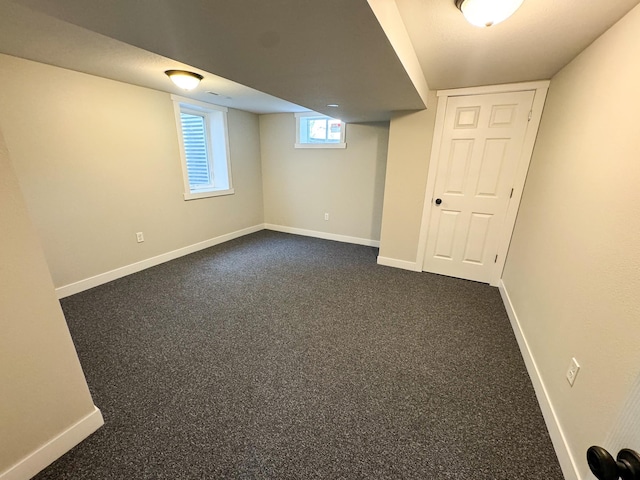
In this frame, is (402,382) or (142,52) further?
(142,52)

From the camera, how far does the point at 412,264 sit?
343cm

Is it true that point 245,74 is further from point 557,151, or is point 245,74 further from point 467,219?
point 467,219

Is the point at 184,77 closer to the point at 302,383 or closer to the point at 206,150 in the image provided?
the point at 206,150

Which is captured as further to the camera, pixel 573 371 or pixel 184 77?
pixel 184 77

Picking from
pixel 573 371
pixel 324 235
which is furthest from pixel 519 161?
pixel 324 235


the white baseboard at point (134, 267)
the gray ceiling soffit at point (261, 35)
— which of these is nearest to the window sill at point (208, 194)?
the white baseboard at point (134, 267)

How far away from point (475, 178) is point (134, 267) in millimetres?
4094

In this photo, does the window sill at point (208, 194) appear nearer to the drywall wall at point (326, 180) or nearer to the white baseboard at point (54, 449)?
the drywall wall at point (326, 180)

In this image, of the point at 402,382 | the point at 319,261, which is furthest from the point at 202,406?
the point at 319,261

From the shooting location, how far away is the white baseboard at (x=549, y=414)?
118cm

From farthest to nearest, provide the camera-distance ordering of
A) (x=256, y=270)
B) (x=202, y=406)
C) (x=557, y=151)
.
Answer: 1. (x=256, y=270)
2. (x=557, y=151)
3. (x=202, y=406)

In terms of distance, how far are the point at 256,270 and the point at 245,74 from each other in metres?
2.18

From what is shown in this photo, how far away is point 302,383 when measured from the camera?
1674 millimetres

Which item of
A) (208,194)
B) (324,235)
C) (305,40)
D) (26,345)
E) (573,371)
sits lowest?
(324,235)
